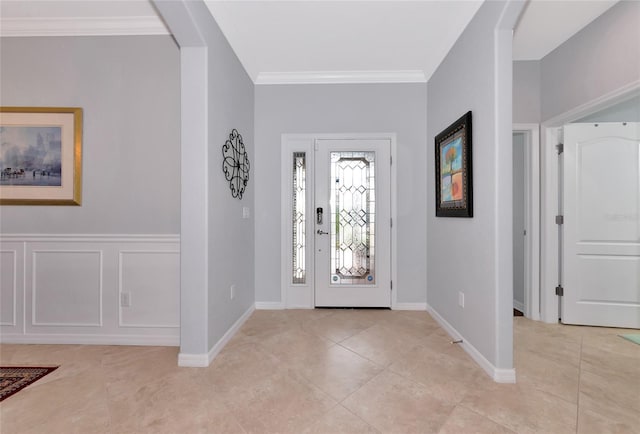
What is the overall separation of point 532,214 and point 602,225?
1.90 feet

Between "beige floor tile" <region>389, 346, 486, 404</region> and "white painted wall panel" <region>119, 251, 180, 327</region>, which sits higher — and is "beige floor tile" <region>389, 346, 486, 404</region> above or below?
below

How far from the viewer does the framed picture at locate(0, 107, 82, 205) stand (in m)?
2.38

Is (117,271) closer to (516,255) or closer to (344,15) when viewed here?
(344,15)

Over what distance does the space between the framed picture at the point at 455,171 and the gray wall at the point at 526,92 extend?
1003 mm

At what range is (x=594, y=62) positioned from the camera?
7.86 feet

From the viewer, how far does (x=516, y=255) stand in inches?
134

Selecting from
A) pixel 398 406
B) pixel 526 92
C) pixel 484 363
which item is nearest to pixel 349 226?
pixel 484 363

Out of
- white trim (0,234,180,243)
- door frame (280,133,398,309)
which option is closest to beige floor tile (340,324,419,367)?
door frame (280,133,398,309)

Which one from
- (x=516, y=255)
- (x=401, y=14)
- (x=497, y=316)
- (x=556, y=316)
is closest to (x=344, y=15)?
(x=401, y=14)

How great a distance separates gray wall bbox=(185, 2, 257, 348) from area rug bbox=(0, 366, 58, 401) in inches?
44.6

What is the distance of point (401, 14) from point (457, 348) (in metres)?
2.78

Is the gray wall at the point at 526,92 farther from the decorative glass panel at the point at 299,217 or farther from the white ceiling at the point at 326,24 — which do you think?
the decorative glass panel at the point at 299,217

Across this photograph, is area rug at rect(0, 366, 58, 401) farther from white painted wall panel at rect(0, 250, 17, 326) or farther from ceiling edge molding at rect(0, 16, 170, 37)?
ceiling edge molding at rect(0, 16, 170, 37)

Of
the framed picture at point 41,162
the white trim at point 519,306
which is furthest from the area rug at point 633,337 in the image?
the framed picture at point 41,162
